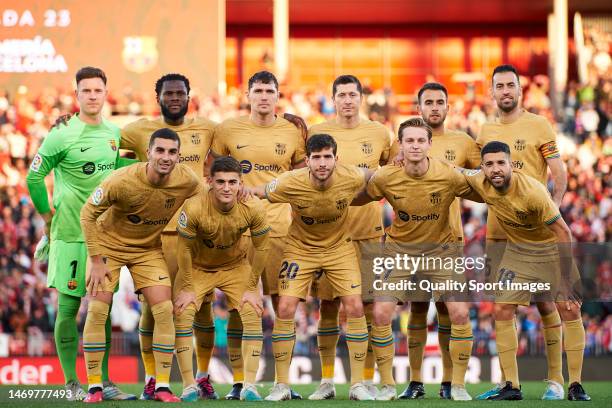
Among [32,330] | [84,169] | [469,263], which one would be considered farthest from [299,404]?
[32,330]

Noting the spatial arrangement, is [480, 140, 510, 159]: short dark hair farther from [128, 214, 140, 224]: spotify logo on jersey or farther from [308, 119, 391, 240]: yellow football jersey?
[128, 214, 140, 224]: spotify logo on jersey

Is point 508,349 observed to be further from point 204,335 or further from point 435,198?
point 204,335

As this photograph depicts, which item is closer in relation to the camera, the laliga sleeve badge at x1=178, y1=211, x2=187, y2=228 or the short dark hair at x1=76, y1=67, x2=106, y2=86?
the laliga sleeve badge at x1=178, y1=211, x2=187, y2=228

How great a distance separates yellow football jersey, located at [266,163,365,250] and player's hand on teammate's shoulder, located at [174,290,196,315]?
42.0 inches

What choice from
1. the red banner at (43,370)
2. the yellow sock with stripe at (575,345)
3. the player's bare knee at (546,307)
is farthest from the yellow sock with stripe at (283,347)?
the red banner at (43,370)

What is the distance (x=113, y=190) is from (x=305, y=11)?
72.3 feet

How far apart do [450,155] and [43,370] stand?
7.55m

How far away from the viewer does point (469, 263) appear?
9805 mm

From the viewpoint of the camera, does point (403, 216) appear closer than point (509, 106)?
Yes

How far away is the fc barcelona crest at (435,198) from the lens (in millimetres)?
9422

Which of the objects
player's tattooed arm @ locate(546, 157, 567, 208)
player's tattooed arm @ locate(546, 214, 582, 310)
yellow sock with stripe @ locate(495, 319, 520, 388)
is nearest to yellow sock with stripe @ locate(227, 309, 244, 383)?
yellow sock with stripe @ locate(495, 319, 520, 388)

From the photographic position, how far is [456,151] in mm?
10188

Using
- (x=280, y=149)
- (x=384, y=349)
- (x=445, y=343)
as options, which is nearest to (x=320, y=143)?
(x=280, y=149)

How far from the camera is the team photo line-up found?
9.16 m
